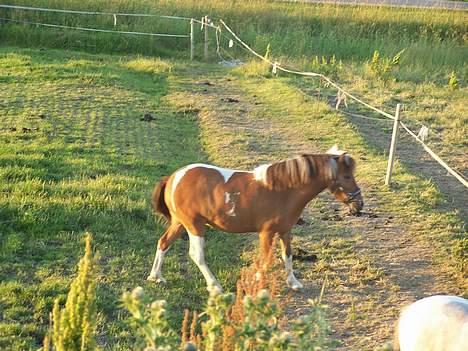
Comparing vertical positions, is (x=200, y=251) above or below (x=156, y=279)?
above

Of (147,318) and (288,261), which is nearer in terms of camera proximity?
(147,318)

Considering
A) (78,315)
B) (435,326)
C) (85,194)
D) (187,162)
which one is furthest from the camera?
(187,162)

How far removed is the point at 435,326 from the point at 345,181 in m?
1.71

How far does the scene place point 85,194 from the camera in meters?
6.44

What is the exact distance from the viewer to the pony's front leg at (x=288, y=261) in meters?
4.86

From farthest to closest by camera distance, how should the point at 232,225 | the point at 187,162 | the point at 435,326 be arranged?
the point at 187,162, the point at 232,225, the point at 435,326

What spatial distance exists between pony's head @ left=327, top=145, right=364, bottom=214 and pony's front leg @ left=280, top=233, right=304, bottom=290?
47 centimetres

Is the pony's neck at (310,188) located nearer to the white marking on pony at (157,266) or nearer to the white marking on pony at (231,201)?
the white marking on pony at (231,201)

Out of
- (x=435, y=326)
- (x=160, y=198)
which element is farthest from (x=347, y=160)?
(x=435, y=326)

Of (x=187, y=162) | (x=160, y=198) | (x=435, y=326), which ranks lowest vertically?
(x=187, y=162)

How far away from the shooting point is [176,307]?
15.2 feet

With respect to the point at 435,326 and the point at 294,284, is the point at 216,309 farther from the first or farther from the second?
the point at 294,284

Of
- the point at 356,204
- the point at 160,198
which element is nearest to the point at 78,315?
the point at 160,198

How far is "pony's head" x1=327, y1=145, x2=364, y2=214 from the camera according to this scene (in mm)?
4754
